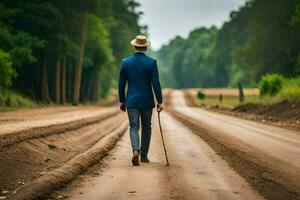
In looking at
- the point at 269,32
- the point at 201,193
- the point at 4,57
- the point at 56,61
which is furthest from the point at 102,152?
the point at 269,32

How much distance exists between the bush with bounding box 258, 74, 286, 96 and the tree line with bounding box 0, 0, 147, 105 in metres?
16.0

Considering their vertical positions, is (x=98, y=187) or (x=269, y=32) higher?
(x=269, y=32)

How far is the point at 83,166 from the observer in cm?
1098

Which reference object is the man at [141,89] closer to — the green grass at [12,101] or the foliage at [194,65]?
the green grass at [12,101]

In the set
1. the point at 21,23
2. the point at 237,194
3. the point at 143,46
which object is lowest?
the point at 237,194

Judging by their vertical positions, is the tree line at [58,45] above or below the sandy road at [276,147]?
above

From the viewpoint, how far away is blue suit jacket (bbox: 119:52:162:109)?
40.9ft

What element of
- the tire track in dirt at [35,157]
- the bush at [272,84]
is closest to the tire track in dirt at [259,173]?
the tire track in dirt at [35,157]

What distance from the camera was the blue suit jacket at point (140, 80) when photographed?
12.5 m

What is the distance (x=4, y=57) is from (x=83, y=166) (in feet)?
83.7

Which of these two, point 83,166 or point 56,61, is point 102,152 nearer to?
point 83,166

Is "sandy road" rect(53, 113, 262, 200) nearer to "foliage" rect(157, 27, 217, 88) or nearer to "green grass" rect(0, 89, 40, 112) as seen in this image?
"green grass" rect(0, 89, 40, 112)

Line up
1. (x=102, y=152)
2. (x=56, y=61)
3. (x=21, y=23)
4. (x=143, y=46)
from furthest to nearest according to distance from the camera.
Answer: (x=56, y=61), (x=21, y=23), (x=102, y=152), (x=143, y=46)

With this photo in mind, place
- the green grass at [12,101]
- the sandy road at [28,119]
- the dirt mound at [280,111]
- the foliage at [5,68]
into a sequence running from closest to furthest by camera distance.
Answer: the sandy road at [28,119], the dirt mound at [280,111], the foliage at [5,68], the green grass at [12,101]
